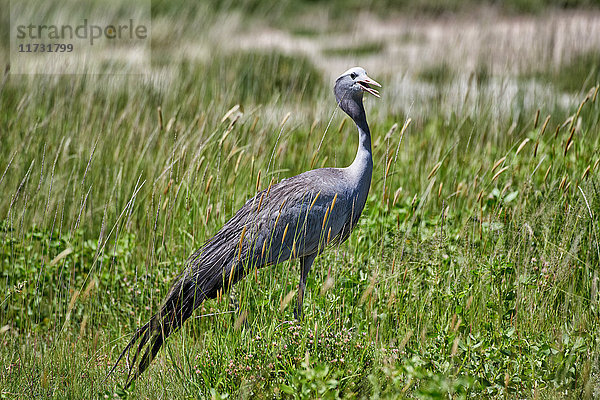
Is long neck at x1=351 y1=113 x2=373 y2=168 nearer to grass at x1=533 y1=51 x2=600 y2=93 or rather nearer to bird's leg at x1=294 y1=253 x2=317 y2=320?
bird's leg at x1=294 y1=253 x2=317 y2=320

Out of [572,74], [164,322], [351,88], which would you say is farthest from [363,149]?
[572,74]

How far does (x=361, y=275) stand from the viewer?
11.9ft

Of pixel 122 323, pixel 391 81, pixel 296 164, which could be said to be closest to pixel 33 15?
pixel 391 81

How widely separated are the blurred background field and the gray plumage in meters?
0.12

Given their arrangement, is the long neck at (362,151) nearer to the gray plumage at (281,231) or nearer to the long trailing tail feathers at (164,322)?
the gray plumage at (281,231)

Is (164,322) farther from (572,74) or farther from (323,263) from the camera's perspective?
(572,74)

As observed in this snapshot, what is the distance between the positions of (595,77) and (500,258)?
3.16 meters

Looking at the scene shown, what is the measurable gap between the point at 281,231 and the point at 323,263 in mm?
556

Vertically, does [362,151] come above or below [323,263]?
above

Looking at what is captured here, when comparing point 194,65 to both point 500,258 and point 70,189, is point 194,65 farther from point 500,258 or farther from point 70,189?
point 500,258

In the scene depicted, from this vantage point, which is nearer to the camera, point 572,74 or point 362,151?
point 362,151

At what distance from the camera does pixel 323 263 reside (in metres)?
3.88

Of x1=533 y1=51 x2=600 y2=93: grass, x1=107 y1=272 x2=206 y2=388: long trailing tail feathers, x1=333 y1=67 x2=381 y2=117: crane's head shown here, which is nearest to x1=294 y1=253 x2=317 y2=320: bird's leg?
x1=107 y1=272 x2=206 y2=388: long trailing tail feathers

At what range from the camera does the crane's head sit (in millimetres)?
3590
